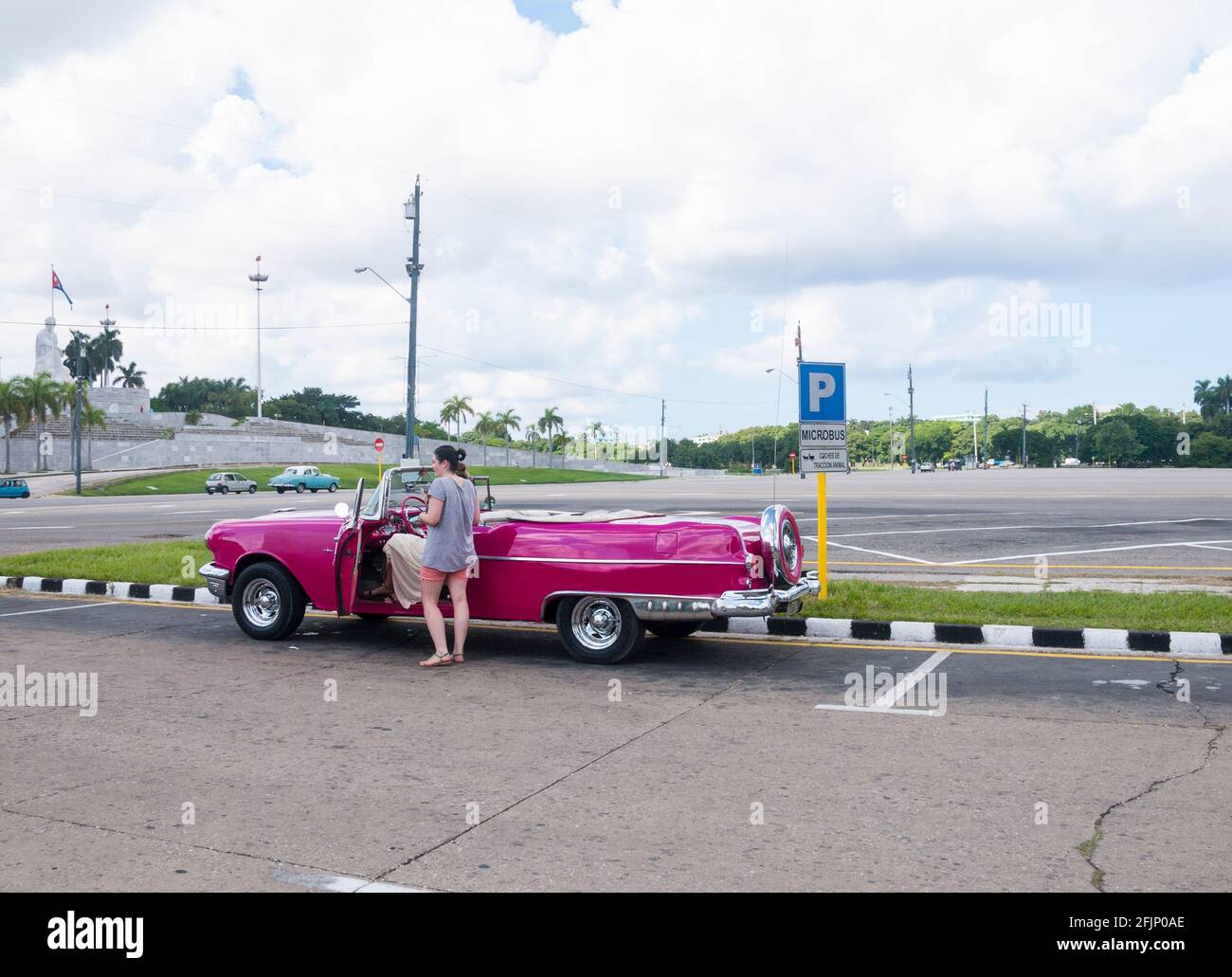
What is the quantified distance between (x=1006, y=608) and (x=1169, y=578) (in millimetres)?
3810

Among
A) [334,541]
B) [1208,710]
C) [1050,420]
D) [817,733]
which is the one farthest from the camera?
[1050,420]

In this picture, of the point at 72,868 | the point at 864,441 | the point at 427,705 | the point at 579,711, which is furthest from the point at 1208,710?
the point at 864,441

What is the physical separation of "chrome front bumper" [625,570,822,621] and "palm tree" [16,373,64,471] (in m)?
77.8

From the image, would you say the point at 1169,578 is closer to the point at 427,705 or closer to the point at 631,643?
the point at 631,643

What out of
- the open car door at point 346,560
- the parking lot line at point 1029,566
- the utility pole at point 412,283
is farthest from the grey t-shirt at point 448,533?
the utility pole at point 412,283

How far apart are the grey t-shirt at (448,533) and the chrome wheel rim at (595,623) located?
3.20 ft

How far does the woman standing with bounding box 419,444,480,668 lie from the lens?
26.8ft

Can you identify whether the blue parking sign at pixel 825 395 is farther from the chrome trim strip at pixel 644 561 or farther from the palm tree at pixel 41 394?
the palm tree at pixel 41 394

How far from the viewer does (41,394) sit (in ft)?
245

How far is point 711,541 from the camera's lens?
26.2 ft

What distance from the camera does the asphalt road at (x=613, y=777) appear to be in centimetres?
414

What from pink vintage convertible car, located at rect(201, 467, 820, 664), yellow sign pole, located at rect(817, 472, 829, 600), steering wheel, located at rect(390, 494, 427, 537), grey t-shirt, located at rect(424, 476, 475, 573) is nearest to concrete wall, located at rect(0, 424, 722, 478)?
yellow sign pole, located at rect(817, 472, 829, 600)

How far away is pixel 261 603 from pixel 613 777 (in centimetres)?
526

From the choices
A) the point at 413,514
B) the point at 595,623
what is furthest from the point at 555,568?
the point at 413,514
